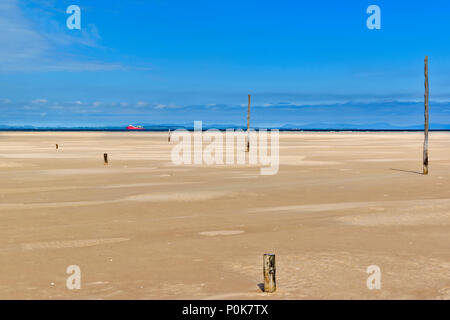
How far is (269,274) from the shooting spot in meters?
7.29

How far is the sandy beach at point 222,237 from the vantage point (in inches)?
303

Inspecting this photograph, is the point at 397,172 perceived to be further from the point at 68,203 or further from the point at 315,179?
the point at 68,203

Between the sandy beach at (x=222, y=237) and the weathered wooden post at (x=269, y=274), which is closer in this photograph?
the weathered wooden post at (x=269, y=274)

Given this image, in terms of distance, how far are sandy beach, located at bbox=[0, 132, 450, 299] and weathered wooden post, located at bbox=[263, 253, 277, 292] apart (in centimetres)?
13

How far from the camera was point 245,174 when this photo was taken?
24.5 m

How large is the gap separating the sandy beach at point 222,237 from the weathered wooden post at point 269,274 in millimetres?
125

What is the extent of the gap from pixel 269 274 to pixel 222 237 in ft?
12.5

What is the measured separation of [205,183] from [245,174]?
408 cm

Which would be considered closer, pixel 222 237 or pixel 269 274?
pixel 269 274

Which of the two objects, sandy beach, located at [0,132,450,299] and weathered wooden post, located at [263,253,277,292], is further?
sandy beach, located at [0,132,450,299]

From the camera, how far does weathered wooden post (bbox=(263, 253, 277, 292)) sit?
7.16 metres

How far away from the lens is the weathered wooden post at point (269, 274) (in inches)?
282

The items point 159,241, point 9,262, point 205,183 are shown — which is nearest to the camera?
point 9,262
